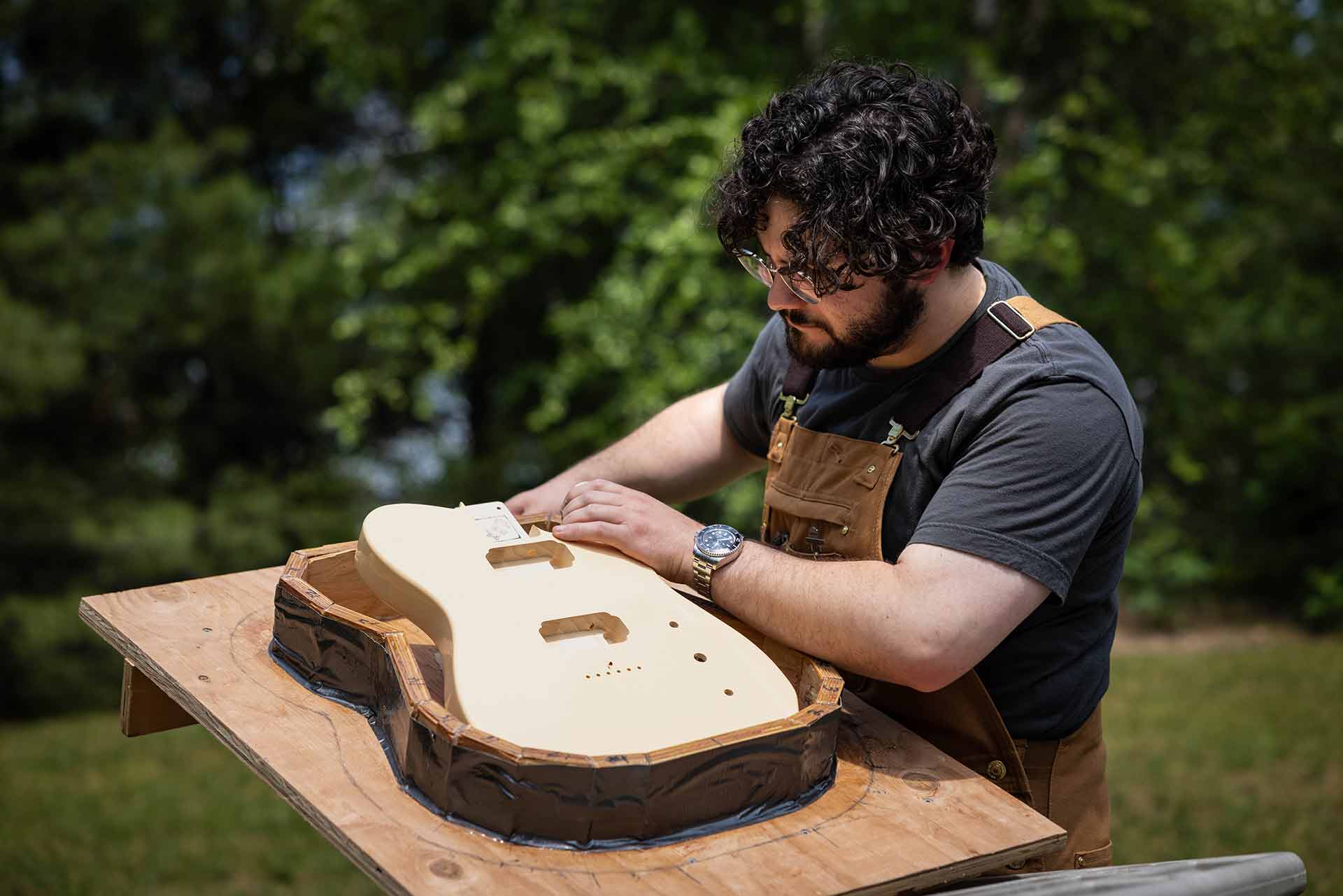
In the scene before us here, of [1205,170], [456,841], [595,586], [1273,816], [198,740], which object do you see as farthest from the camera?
[1205,170]

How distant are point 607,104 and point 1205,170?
115 inches

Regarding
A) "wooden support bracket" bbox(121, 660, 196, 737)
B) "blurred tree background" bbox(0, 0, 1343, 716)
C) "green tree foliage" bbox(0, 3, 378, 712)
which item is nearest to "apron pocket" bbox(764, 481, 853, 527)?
"wooden support bracket" bbox(121, 660, 196, 737)

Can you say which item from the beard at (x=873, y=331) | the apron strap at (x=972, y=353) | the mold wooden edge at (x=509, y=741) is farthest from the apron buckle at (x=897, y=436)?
the mold wooden edge at (x=509, y=741)

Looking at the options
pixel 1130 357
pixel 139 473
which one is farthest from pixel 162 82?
pixel 1130 357

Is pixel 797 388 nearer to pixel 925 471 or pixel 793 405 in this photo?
pixel 793 405

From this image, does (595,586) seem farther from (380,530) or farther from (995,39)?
(995,39)

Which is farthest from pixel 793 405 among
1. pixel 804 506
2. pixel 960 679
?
pixel 960 679

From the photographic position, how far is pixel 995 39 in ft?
19.1

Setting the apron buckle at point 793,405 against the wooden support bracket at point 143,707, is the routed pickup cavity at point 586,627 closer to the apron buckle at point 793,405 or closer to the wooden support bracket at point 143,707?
the apron buckle at point 793,405

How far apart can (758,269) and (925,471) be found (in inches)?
15.9

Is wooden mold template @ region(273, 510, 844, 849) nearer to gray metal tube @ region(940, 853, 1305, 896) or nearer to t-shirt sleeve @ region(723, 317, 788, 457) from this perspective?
gray metal tube @ region(940, 853, 1305, 896)

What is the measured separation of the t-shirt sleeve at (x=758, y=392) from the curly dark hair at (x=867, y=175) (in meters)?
0.37

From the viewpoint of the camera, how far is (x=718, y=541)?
71.5 inches

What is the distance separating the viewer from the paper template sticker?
1.86 m
